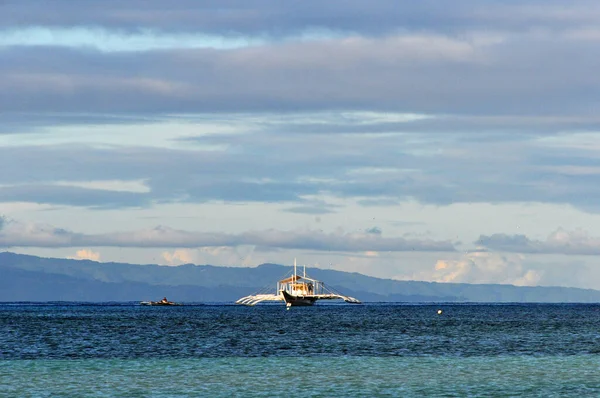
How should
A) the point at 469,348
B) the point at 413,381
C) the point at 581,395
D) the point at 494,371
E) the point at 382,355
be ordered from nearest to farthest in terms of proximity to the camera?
the point at 581,395 < the point at 413,381 < the point at 494,371 < the point at 382,355 < the point at 469,348

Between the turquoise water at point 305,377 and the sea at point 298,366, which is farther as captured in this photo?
the sea at point 298,366

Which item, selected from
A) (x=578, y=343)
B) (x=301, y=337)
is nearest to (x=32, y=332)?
(x=301, y=337)

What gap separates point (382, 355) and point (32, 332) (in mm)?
73483

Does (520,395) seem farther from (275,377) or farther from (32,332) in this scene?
(32,332)

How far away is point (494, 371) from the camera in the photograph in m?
89.1

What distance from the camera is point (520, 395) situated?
7312cm

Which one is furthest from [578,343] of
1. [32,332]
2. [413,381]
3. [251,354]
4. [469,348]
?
[32,332]

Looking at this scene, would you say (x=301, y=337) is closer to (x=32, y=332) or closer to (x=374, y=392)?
(x=32, y=332)

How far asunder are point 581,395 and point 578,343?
201 ft

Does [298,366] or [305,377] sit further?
[298,366]

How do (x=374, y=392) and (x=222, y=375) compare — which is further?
(x=222, y=375)

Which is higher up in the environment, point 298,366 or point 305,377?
point 298,366

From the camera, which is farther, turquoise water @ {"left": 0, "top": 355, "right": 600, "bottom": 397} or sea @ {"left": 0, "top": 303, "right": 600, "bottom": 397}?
sea @ {"left": 0, "top": 303, "right": 600, "bottom": 397}

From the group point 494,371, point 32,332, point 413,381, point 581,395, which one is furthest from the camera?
point 32,332
